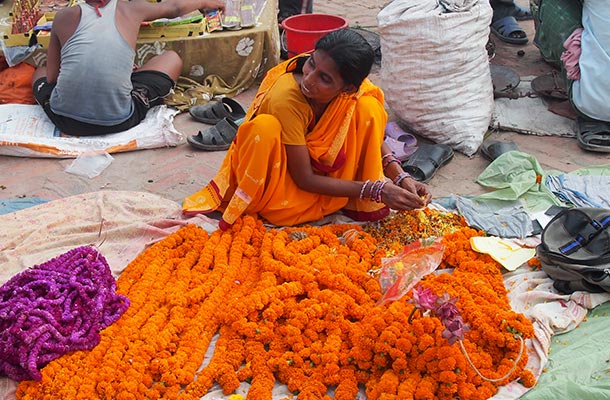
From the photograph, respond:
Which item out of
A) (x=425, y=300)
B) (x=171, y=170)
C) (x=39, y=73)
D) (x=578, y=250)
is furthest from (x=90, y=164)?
(x=578, y=250)

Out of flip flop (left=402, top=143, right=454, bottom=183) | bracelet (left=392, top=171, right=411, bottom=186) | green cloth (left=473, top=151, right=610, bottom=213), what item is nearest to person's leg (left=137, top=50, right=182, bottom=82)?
flip flop (left=402, top=143, right=454, bottom=183)

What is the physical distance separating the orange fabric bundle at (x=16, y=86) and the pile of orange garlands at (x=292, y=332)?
2.34 m

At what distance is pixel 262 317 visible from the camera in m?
2.54

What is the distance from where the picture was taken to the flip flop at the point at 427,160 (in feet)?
12.2

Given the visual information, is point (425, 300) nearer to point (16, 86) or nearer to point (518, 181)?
point (518, 181)

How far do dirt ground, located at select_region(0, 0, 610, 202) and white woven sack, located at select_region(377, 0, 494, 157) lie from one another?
219 millimetres

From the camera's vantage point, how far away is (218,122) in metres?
4.27

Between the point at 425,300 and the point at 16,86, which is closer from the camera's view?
the point at 425,300

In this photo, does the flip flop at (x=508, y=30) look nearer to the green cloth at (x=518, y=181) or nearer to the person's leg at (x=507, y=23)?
the person's leg at (x=507, y=23)

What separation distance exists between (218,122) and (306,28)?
1.16 meters

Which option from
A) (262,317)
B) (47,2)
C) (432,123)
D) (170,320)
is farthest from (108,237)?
(47,2)

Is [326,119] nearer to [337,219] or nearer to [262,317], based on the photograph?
[337,219]

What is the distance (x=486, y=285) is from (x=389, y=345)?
58cm

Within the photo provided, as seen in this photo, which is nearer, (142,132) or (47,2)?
(142,132)
